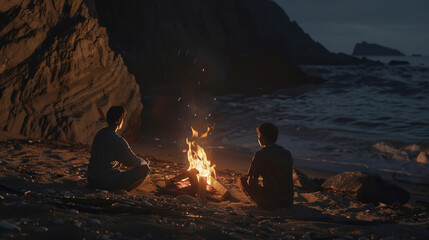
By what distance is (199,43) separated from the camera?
148 feet

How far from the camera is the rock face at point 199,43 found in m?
35.1

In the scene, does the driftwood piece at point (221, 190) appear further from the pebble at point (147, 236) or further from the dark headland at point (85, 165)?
the pebble at point (147, 236)

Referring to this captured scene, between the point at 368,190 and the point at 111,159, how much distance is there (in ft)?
17.0

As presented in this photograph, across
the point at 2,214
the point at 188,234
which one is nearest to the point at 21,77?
the point at 2,214

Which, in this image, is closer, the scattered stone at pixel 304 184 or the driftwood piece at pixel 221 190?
the driftwood piece at pixel 221 190

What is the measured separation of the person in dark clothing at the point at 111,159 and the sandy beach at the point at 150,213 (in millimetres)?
189

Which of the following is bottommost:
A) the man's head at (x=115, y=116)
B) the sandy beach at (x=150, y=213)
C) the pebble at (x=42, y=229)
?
the sandy beach at (x=150, y=213)

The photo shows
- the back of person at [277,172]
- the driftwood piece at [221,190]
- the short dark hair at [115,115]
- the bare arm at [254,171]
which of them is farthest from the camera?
the driftwood piece at [221,190]

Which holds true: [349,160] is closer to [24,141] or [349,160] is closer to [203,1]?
[24,141]

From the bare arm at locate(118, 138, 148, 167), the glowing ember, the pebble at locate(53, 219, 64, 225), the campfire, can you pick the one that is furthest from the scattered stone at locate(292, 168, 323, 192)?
the pebble at locate(53, 219, 64, 225)

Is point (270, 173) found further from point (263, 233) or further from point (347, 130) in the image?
point (347, 130)

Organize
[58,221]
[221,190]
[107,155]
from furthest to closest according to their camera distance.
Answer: [221,190] → [107,155] → [58,221]

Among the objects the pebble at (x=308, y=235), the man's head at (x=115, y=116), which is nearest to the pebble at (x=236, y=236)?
the pebble at (x=308, y=235)

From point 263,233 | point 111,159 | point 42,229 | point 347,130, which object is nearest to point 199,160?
point 111,159
